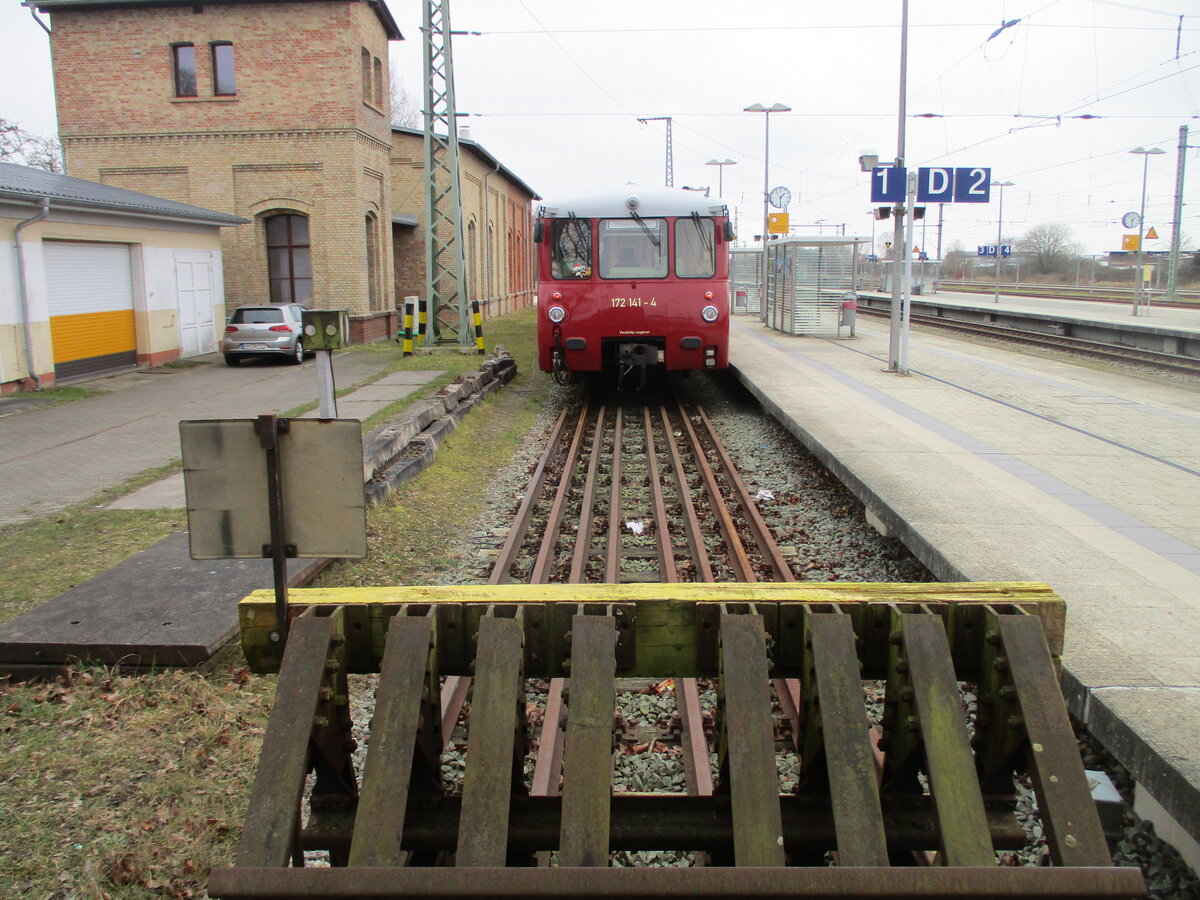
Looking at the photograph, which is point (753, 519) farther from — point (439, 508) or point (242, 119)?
point (242, 119)

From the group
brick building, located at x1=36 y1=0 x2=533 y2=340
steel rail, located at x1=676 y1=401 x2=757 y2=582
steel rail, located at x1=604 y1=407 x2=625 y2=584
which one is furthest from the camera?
brick building, located at x1=36 y1=0 x2=533 y2=340

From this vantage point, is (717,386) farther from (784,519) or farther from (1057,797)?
(1057,797)

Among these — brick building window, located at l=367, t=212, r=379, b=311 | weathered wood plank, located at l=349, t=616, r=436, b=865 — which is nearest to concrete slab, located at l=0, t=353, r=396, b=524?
weathered wood plank, located at l=349, t=616, r=436, b=865

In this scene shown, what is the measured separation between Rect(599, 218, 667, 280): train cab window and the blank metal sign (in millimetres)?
10782

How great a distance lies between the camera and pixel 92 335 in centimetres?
1806

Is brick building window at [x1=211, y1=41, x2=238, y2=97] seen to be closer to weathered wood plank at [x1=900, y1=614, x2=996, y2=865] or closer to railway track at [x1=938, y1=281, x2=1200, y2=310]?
weathered wood plank at [x1=900, y1=614, x2=996, y2=865]

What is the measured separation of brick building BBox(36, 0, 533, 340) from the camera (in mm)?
23672

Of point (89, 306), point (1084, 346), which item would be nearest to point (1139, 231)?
point (1084, 346)

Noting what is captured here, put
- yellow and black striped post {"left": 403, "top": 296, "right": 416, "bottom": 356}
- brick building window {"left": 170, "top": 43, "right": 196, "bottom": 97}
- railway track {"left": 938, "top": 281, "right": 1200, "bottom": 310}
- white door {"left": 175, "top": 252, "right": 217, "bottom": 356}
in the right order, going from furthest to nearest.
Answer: railway track {"left": 938, "top": 281, "right": 1200, "bottom": 310} → brick building window {"left": 170, "top": 43, "right": 196, "bottom": 97} → yellow and black striped post {"left": 403, "top": 296, "right": 416, "bottom": 356} → white door {"left": 175, "top": 252, "right": 217, "bottom": 356}

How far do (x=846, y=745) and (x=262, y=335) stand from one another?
19.0 metres

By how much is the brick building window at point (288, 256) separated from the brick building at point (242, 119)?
0.11 ft

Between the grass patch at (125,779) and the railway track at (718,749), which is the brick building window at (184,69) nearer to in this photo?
the grass patch at (125,779)

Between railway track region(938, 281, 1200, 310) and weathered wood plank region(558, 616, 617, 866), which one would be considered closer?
weathered wood plank region(558, 616, 617, 866)

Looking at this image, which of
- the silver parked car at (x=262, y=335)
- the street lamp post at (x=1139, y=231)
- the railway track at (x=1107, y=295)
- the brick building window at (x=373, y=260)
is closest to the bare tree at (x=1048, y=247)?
the railway track at (x=1107, y=295)
